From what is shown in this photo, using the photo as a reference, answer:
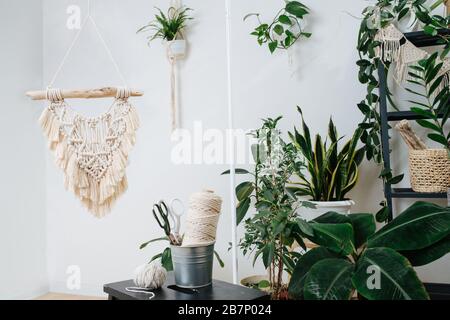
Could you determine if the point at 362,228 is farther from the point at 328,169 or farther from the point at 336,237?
the point at 328,169

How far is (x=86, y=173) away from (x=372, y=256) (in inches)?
49.7

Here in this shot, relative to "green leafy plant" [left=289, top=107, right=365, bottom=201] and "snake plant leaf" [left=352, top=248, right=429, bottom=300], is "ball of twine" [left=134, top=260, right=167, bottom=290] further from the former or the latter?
"green leafy plant" [left=289, top=107, right=365, bottom=201]

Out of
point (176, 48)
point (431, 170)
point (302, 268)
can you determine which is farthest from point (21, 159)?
point (431, 170)

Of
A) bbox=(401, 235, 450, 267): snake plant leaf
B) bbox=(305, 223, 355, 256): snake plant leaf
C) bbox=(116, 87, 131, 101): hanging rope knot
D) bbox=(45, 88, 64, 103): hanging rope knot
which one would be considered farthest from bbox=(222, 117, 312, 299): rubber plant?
bbox=(45, 88, 64, 103): hanging rope knot

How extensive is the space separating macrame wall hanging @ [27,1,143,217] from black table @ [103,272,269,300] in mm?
560

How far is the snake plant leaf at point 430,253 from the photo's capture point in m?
1.38

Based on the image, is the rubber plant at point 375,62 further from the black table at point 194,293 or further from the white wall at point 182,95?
the black table at point 194,293

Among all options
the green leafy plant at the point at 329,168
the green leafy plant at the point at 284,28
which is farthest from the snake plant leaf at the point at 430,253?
the green leafy plant at the point at 284,28

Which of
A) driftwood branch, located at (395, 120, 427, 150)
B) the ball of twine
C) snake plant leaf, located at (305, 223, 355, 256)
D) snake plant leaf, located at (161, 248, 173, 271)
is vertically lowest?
snake plant leaf, located at (161, 248, 173, 271)

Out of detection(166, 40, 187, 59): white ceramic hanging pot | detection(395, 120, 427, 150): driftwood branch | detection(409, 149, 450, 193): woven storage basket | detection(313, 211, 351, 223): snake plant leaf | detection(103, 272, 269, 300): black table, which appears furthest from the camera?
detection(166, 40, 187, 59): white ceramic hanging pot

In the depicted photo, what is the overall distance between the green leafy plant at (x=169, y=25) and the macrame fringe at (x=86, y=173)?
2.58 ft

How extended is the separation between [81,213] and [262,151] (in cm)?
149

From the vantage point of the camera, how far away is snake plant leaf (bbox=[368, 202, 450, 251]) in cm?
136
